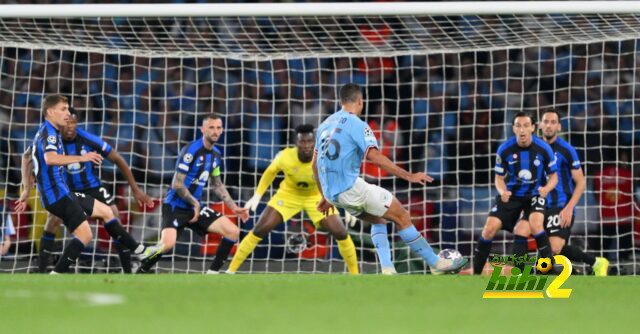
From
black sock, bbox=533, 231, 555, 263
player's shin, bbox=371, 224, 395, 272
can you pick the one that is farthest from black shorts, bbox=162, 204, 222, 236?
black sock, bbox=533, 231, 555, 263

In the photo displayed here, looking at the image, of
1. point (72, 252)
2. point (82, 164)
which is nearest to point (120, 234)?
point (72, 252)

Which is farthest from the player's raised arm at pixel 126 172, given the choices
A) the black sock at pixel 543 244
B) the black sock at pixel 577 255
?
the black sock at pixel 577 255

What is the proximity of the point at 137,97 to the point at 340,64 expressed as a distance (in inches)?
92.1

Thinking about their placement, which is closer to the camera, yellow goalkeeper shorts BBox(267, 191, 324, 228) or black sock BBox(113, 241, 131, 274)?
black sock BBox(113, 241, 131, 274)

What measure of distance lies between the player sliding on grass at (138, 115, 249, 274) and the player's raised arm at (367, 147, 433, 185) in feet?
7.76

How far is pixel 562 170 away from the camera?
406 inches

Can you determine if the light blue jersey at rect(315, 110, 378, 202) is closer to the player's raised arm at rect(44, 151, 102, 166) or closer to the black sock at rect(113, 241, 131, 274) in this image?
the player's raised arm at rect(44, 151, 102, 166)

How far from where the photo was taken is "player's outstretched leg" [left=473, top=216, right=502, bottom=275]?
1002cm

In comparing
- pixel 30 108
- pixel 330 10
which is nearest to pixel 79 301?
pixel 330 10

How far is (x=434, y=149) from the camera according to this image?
13.2 metres

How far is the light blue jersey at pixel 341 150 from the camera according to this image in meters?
8.55

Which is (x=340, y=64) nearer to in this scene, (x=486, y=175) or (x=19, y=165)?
(x=486, y=175)

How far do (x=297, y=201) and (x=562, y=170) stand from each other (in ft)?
7.68

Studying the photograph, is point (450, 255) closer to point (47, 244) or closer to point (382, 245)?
point (382, 245)
